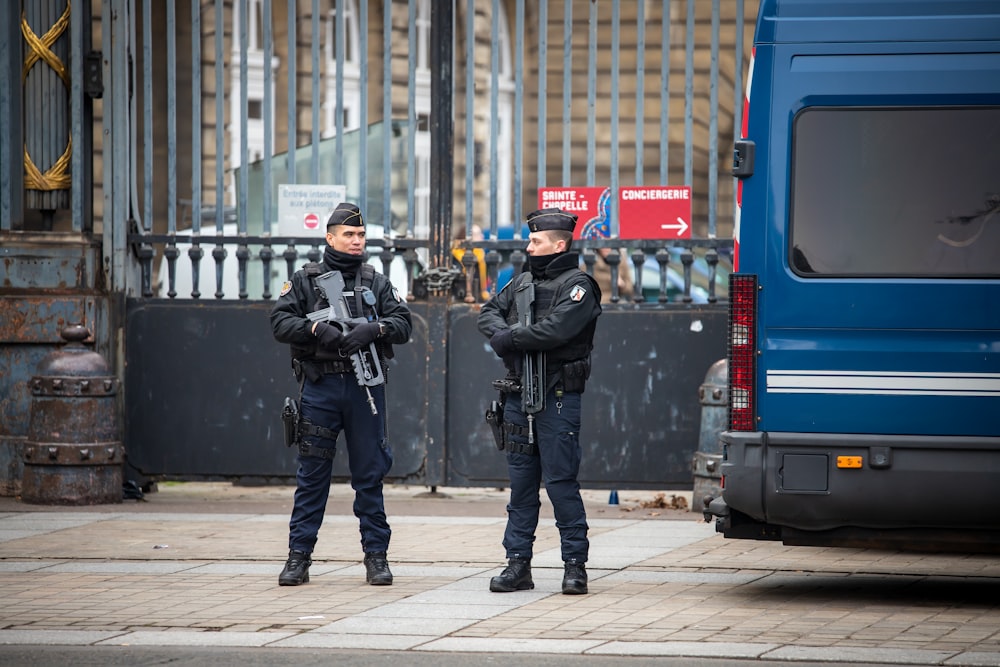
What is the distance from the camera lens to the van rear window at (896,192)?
23.6 feet

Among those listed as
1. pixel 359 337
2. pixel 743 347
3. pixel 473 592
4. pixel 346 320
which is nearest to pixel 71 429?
pixel 346 320

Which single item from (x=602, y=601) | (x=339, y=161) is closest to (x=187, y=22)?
(x=339, y=161)

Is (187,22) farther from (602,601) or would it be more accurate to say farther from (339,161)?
(602,601)

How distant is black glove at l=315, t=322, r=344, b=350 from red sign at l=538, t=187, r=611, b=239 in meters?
3.32

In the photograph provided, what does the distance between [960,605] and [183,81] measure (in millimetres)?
8219

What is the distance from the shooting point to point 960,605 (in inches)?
294

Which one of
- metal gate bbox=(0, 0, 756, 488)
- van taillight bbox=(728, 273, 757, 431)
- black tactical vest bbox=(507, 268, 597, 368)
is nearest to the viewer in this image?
van taillight bbox=(728, 273, 757, 431)

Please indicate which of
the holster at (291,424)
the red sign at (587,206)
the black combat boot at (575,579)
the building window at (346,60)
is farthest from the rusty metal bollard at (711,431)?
the building window at (346,60)

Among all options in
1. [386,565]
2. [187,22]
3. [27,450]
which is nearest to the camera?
[386,565]

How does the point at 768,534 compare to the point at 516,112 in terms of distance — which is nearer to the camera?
the point at 768,534

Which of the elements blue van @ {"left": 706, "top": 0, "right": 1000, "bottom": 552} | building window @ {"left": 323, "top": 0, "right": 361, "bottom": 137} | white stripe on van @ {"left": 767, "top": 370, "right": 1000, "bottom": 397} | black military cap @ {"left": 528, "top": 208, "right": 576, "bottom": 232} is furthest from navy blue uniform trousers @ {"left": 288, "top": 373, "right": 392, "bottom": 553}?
building window @ {"left": 323, "top": 0, "right": 361, "bottom": 137}

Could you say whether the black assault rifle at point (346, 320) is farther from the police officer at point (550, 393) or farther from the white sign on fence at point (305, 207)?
the white sign on fence at point (305, 207)

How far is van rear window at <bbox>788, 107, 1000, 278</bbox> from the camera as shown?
719cm

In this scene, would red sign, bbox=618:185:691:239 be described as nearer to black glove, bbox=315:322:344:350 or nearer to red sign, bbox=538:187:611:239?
red sign, bbox=538:187:611:239
